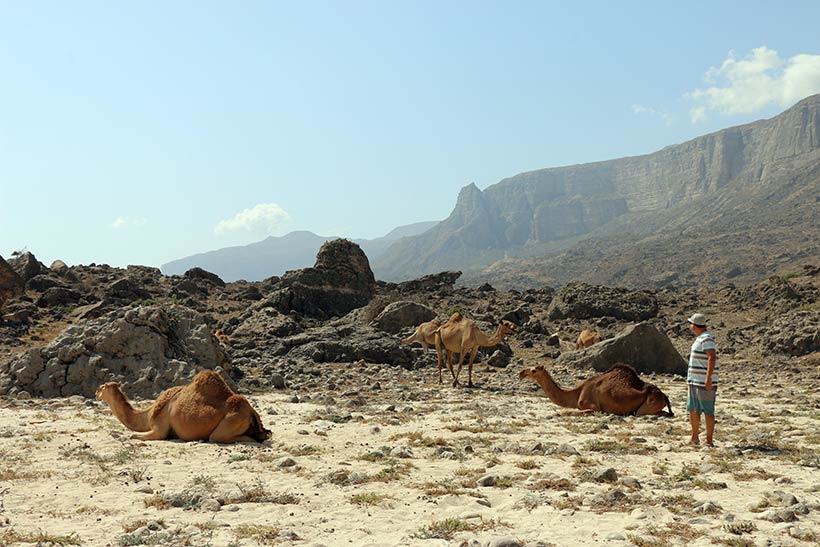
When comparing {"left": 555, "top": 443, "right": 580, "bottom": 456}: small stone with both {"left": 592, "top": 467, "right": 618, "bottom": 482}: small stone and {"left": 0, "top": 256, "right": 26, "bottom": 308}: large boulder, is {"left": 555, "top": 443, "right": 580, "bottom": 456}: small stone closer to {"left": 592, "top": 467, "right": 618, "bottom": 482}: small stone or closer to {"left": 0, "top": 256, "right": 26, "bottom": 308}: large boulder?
{"left": 592, "top": 467, "right": 618, "bottom": 482}: small stone

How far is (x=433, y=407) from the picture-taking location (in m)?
15.1

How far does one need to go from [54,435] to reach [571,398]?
30.2 feet

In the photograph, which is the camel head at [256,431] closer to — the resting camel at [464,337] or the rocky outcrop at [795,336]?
the resting camel at [464,337]

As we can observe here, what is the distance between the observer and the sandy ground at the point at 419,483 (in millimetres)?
6711

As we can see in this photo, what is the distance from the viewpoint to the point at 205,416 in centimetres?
1075

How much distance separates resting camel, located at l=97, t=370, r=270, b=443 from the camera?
10773 mm

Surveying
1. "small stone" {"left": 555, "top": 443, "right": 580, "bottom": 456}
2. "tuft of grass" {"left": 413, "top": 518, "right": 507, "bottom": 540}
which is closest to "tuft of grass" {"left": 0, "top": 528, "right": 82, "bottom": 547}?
"tuft of grass" {"left": 413, "top": 518, "right": 507, "bottom": 540}

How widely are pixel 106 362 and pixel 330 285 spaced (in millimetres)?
19783

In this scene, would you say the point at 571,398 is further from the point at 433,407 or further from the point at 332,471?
the point at 332,471

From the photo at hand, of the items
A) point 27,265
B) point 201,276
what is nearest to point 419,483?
point 27,265

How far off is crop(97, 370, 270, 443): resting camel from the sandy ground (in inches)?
12.1

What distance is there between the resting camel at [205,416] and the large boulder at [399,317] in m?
Result: 15.5

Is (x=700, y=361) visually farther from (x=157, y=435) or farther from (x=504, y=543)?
(x=157, y=435)

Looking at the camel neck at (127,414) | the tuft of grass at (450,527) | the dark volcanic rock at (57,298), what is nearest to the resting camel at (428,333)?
the camel neck at (127,414)
